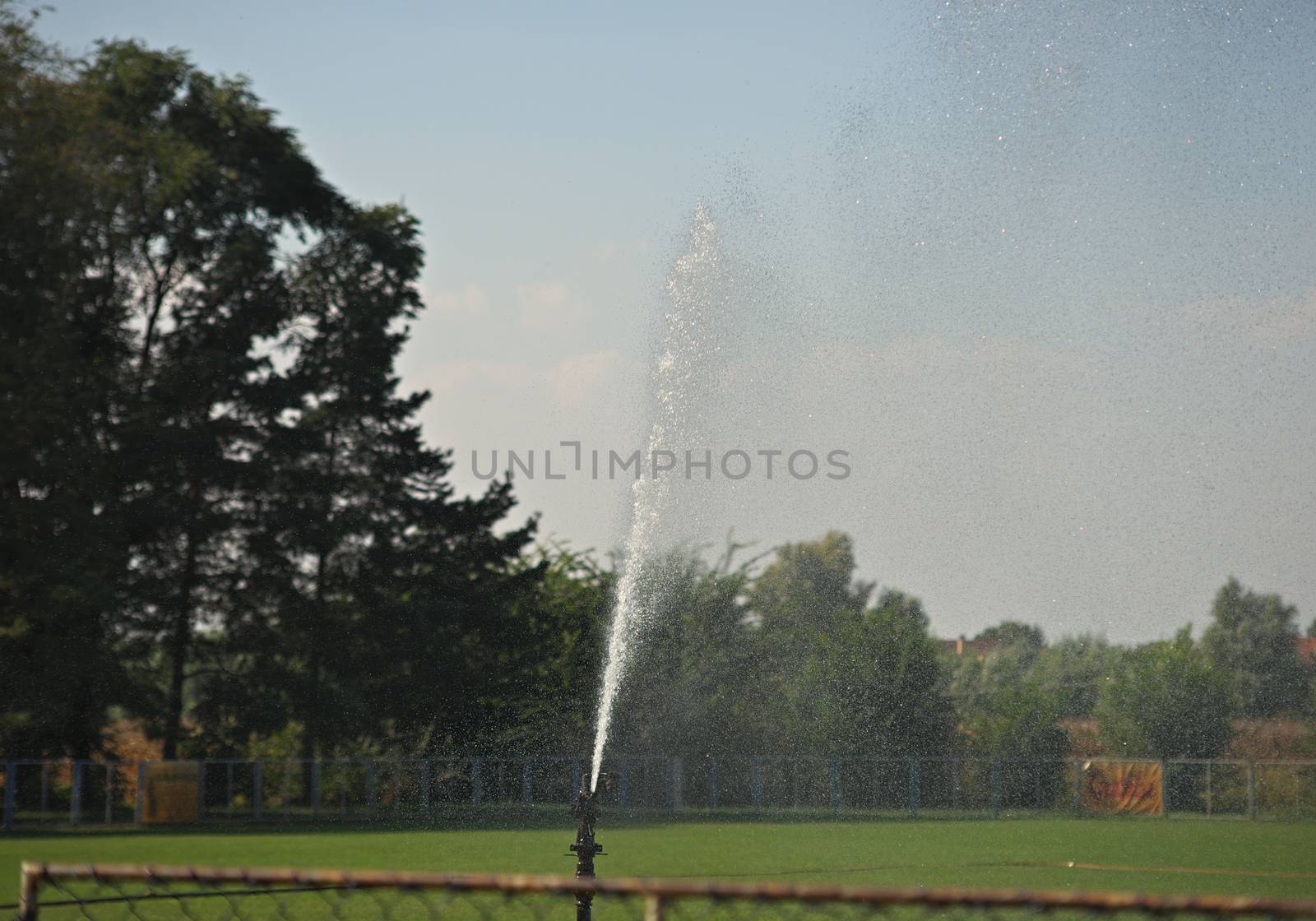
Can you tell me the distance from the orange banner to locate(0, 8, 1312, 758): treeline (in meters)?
5.72

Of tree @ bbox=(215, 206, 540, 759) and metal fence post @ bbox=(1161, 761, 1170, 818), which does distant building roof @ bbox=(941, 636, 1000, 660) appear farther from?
tree @ bbox=(215, 206, 540, 759)

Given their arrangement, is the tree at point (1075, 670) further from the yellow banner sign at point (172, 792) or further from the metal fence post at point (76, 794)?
the metal fence post at point (76, 794)

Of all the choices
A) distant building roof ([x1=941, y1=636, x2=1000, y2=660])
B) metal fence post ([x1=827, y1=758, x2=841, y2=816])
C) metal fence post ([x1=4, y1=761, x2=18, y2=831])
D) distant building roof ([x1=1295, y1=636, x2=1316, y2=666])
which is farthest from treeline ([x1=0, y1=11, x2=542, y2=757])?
distant building roof ([x1=941, y1=636, x2=1000, y2=660])

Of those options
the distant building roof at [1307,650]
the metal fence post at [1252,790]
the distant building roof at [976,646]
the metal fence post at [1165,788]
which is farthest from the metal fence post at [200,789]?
the distant building roof at [976,646]

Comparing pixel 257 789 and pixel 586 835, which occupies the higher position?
pixel 586 835

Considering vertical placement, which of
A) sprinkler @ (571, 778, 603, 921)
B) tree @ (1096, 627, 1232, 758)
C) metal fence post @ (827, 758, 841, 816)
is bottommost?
metal fence post @ (827, 758, 841, 816)

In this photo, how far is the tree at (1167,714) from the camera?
52.4 meters

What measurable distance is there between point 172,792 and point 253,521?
9347 mm

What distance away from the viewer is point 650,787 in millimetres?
46344

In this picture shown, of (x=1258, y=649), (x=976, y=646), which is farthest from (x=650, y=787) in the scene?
(x=976, y=646)

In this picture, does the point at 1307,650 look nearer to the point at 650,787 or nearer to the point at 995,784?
the point at 995,784

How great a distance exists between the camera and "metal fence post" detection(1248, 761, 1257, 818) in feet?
140

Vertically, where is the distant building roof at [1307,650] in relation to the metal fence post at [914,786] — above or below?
above

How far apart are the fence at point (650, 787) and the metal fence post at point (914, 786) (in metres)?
0.07
